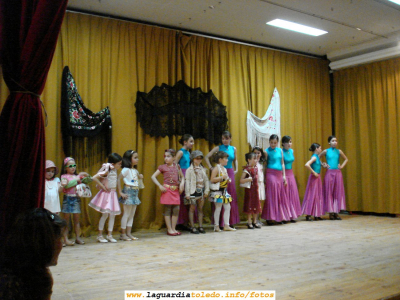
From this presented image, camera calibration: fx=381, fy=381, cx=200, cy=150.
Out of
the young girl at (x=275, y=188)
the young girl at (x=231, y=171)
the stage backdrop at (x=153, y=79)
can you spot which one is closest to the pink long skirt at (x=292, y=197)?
the young girl at (x=275, y=188)

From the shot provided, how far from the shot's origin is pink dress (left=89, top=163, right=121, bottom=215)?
Answer: 460cm

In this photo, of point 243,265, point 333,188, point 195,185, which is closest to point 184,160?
point 195,185

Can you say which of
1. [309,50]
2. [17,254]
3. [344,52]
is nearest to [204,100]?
[309,50]

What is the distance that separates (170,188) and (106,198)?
2.84 ft

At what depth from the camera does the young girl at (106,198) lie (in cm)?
460

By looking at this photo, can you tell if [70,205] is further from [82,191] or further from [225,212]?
[225,212]

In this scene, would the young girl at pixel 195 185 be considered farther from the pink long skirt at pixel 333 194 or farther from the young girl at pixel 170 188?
the pink long skirt at pixel 333 194

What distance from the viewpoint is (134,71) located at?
222 inches

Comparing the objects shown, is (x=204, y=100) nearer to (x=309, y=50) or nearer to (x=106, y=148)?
(x=106, y=148)

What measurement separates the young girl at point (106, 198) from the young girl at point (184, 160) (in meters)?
1.07

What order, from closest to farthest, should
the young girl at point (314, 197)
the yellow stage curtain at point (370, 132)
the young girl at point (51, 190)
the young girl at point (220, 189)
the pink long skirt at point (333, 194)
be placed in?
the young girl at point (51, 190)
the young girl at point (220, 189)
the young girl at point (314, 197)
the pink long skirt at point (333, 194)
the yellow stage curtain at point (370, 132)

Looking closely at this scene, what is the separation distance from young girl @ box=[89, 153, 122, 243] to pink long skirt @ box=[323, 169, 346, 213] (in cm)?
384

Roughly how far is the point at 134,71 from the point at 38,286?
4634mm

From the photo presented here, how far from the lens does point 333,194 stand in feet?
22.1
